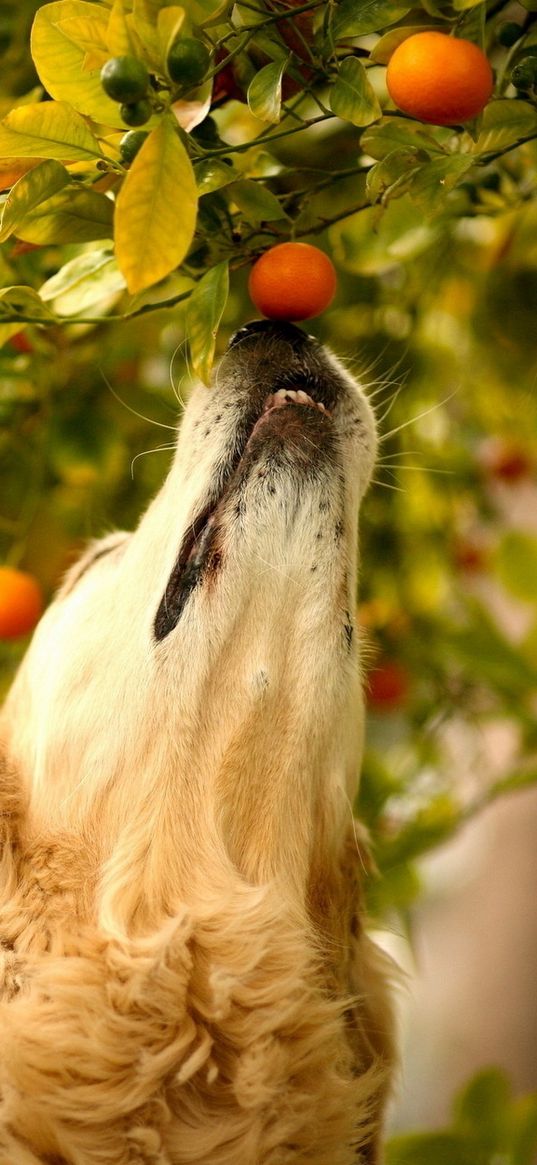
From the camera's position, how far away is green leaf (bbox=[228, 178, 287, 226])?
1.06 metres

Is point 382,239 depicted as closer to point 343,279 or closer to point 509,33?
point 343,279

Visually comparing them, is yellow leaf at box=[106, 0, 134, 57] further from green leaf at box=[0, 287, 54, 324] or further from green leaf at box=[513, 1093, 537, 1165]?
green leaf at box=[513, 1093, 537, 1165]

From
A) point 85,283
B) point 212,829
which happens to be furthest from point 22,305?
point 212,829

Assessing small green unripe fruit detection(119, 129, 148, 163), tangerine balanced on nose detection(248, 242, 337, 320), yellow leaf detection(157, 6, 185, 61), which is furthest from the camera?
tangerine balanced on nose detection(248, 242, 337, 320)

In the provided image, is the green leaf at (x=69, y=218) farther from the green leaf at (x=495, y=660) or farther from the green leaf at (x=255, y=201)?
the green leaf at (x=495, y=660)

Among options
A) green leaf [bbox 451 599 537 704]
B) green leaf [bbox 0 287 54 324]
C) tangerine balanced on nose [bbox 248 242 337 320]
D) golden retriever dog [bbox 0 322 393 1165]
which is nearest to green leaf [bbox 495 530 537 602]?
green leaf [bbox 451 599 537 704]

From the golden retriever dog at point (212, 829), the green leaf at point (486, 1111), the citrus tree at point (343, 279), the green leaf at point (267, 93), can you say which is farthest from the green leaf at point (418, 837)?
the green leaf at point (267, 93)

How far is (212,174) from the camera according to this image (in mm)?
979

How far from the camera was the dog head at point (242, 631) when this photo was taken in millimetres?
1248

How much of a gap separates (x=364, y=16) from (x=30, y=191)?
0.34 meters

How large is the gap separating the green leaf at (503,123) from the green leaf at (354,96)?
121 mm

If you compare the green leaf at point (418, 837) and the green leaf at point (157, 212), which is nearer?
the green leaf at point (157, 212)

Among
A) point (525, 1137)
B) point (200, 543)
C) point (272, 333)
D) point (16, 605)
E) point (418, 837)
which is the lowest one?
point (525, 1137)

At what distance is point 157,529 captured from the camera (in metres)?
1.36
